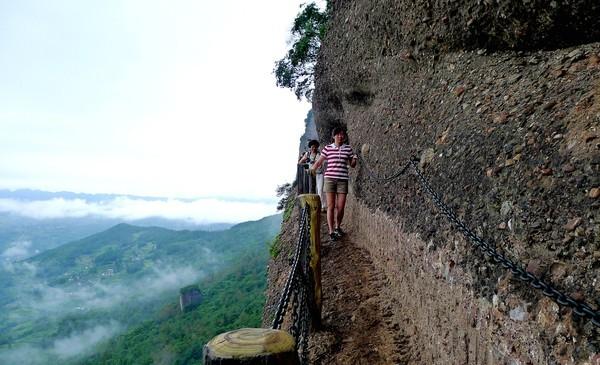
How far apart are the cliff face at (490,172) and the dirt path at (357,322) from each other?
0.26m

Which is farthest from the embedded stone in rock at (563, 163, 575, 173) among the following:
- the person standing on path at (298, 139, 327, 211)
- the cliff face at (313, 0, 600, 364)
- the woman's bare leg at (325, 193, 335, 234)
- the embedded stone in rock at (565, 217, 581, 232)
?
the person standing on path at (298, 139, 327, 211)

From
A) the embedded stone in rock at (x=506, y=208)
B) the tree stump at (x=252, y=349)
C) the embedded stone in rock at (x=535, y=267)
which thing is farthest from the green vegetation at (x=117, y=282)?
the tree stump at (x=252, y=349)

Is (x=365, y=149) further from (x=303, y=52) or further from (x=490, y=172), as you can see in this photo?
(x=303, y=52)

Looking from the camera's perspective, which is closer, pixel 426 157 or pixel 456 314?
pixel 456 314

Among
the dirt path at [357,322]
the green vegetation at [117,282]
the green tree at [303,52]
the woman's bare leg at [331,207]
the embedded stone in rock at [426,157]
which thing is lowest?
the green vegetation at [117,282]

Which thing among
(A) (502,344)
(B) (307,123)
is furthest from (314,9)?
(B) (307,123)

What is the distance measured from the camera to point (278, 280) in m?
11.0

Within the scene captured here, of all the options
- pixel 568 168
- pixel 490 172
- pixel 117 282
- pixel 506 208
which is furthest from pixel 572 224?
pixel 117 282

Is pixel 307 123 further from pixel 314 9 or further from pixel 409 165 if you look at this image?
pixel 409 165

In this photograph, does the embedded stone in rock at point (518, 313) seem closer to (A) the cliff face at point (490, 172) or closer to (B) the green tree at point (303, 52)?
(A) the cliff face at point (490, 172)

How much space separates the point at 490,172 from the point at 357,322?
2864 millimetres

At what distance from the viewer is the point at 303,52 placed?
736 inches

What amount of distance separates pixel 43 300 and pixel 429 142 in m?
179

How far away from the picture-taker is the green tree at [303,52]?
17.6 meters
